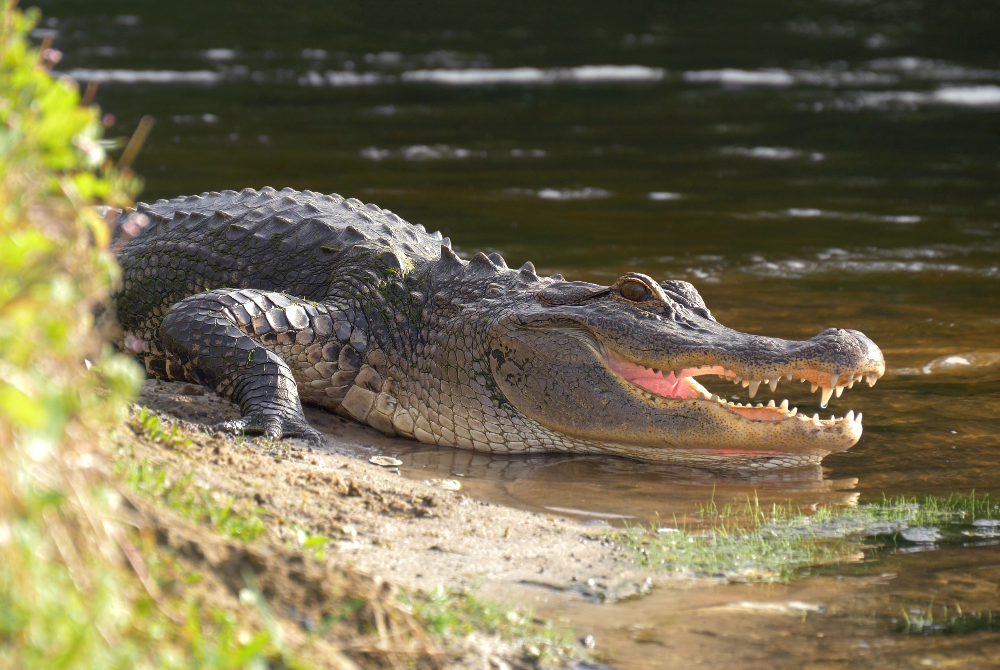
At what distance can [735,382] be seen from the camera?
4773mm

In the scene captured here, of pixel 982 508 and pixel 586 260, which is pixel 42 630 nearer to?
pixel 982 508

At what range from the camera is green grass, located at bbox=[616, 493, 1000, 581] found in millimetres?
3557

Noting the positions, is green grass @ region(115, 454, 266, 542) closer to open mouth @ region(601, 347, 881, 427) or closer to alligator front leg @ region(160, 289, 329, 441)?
alligator front leg @ region(160, 289, 329, 441)

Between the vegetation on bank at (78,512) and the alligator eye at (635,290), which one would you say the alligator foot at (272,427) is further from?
the vegetation on bank at (78,512)

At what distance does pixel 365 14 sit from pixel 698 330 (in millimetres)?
24990

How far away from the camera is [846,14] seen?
28188mm

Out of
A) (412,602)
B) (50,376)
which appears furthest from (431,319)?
(50,376)

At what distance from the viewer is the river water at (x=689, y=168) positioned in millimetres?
4410

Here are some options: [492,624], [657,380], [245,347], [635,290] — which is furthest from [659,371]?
[492,624]

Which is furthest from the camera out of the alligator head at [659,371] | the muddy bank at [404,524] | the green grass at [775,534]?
the alligator head at [659,371]

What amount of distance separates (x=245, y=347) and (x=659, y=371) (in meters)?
1.99

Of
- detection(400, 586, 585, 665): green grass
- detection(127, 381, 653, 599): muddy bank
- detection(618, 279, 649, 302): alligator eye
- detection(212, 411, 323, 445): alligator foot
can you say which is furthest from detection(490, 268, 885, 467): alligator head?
detection(400, 586, 585, 665): green grass

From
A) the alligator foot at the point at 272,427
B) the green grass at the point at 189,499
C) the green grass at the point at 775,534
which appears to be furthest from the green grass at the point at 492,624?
the alligator foot at the point at 272,427

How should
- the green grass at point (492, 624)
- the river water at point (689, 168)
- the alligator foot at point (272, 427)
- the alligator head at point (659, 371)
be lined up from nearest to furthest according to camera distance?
1. the green grass at point (492, 624)
2. the river water at point (689, 168)
3. the alligator foot at point (272, 427)
4. the alligator head at point (659, 371)
